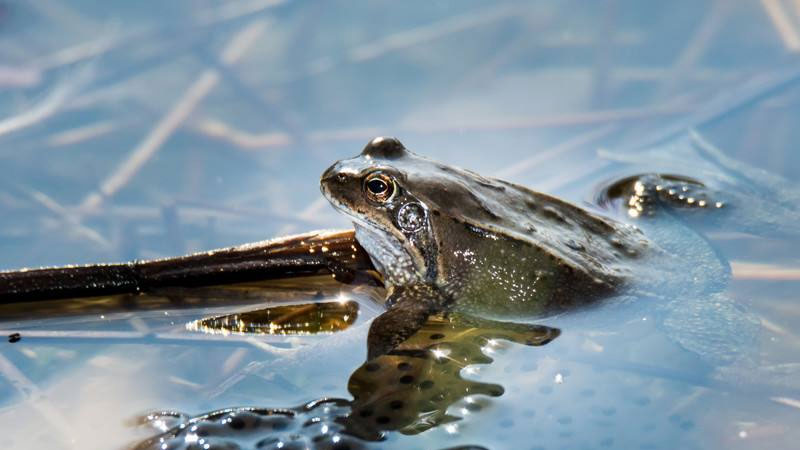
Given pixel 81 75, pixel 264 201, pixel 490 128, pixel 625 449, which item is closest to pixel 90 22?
pixel 81 75

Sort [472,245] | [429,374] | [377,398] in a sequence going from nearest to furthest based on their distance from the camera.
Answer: [377,398] → [429,374] → [472,245]

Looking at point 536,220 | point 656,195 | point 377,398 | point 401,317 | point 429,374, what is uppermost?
point 656,195

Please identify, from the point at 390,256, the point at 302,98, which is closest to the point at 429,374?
the point at 390,256

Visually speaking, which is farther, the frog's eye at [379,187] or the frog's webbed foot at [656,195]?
the frog's webbed foot at [656,195]

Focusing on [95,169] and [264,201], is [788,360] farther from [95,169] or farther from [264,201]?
[95,169]

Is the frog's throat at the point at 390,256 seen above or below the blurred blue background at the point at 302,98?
below

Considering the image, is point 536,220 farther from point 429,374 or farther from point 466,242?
point 429,374

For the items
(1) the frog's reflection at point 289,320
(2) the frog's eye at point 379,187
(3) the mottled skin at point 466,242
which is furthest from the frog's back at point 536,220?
(1) the frog's reflection at point 289,320

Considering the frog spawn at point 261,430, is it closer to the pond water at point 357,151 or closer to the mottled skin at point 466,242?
the pond water at point 357,151
